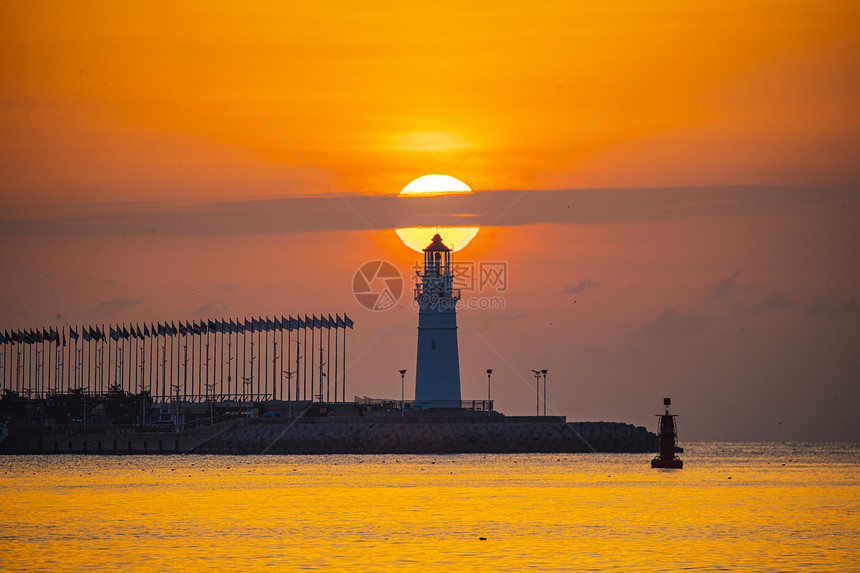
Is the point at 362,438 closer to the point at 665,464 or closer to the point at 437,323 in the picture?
the point at 437,323

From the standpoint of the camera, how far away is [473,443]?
13762 cm

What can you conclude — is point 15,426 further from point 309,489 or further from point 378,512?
point 378,512

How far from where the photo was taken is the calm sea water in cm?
5291

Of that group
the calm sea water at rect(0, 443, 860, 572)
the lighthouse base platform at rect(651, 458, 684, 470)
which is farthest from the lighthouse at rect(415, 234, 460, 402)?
the lighthouse base platform at rect(651, 458, 684, 470)

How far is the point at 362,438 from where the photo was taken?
139 meters

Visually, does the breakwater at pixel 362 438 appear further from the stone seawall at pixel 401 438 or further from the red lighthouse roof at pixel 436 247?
the red lighthouse roof at pixel 436 247

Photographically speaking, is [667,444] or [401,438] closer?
[667,444]

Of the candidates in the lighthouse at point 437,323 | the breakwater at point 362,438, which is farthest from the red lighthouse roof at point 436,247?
the breakwater at point 362,438

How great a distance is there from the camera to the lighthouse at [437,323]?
13288 centimetres

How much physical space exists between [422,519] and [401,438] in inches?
2695

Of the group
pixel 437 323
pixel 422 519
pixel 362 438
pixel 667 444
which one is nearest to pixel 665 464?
pixel 667 444

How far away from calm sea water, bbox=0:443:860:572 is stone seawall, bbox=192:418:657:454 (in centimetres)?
2114

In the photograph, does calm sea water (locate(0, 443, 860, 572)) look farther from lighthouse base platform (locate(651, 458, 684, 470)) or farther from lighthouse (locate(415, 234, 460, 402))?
lighthouse (locate(415, 234, 460, 402))

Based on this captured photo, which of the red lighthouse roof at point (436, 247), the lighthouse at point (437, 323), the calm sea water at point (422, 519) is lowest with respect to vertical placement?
the calm sea water at point (422, 519)
